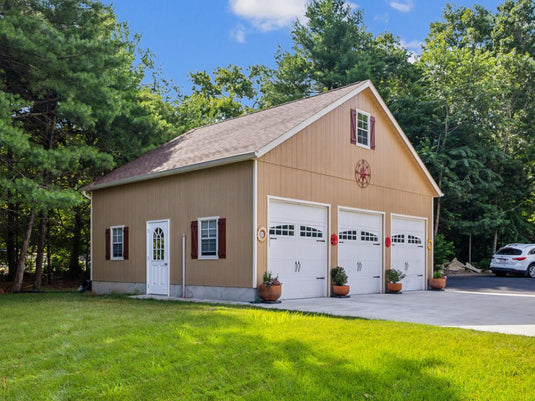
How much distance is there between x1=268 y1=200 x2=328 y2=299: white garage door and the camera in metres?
12.2

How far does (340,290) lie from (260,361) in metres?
8.06

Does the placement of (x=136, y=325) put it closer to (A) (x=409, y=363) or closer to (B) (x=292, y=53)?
(A) (x=409, y=363)

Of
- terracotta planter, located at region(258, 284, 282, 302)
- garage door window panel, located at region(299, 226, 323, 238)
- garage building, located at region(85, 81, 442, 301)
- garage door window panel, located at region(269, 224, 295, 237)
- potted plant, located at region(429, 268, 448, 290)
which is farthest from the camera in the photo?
potted plant, located at region(429, 268, 448, 290)

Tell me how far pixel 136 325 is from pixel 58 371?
7.09 feet

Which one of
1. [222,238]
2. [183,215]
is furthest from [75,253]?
[222,238]

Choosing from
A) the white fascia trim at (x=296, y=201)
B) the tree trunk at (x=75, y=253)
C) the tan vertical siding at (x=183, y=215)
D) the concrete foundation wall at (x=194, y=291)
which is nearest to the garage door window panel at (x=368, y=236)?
the white fascia trim at (x=296, y=201)

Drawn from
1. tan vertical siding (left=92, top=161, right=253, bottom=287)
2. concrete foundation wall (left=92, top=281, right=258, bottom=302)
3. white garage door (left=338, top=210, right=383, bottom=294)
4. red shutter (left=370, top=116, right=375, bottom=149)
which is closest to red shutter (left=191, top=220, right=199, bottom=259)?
tan vertical siding (left=92, top=161, right=253, bottom=287)

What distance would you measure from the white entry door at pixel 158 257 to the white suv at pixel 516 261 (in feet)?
56.2

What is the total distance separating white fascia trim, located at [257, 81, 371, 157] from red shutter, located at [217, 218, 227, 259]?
195 cm

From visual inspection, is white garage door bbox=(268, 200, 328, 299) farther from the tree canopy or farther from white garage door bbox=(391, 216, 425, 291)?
the tree canopy

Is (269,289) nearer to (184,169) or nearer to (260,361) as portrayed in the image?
(184,169)

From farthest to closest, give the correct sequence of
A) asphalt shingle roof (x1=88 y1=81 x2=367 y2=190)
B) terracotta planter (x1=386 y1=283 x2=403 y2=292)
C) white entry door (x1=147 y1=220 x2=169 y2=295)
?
terracotta planter (x1=386 y1=283 x2=403 y2=292)
white entry door (x1=147 y1=220 x2=169 y2=295)
asphalt shingle roof (x1=88 y1=81 x2=367 y2=190)

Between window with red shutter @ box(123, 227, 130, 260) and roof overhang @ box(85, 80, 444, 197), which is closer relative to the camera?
roof overhang @ box(85, 80, 444, 197)

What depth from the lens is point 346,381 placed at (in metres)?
Answer: 4.82
